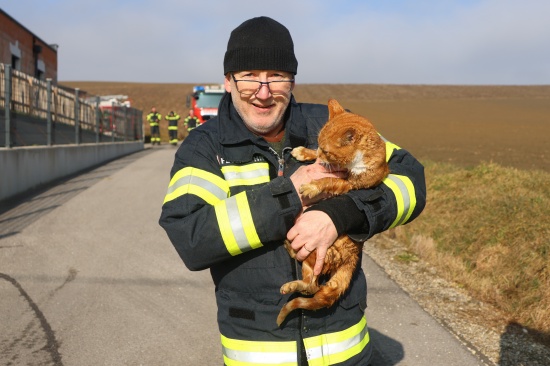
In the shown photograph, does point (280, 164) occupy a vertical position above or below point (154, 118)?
below

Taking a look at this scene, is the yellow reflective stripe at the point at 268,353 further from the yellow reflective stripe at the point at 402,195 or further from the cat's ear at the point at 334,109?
the cat's ear at the point at 334,109

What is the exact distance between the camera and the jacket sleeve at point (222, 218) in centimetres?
227

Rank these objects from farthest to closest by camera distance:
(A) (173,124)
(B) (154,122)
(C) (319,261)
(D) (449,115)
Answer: (D) (449,115) < (B) (154,122) < (A) (173,124) < (C) (319,261)

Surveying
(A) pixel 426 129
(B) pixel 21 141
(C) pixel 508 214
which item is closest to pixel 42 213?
(B) pixel 21 141

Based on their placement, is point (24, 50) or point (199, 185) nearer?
point (199, 185)

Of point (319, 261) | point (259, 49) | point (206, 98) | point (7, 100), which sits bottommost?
point (319, 261)

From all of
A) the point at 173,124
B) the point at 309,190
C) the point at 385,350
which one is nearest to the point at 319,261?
the point at 309,190

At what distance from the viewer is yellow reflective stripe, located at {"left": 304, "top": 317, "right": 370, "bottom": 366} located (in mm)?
2490

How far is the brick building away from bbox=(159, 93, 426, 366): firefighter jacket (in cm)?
2940

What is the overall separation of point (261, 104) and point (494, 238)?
590 centimetres

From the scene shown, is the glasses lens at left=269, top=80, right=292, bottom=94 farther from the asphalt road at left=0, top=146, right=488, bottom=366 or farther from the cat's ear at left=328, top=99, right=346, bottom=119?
the asphalt road at left=0, top=146, right=488, bottom=366

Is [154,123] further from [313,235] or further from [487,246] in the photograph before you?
[313,235]

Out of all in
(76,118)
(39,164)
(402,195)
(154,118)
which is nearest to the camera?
(402,195)

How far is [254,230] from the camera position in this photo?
7.45 ft
